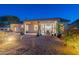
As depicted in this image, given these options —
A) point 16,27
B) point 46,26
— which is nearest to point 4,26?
point 16,27

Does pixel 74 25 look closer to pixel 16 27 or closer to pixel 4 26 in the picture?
pixel 16 27

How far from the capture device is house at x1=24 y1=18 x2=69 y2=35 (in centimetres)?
267

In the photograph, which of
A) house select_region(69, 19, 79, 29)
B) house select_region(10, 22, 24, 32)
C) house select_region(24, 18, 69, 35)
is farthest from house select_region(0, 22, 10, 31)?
house select_region(69, 19, 79, 29)

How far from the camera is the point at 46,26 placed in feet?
8.88

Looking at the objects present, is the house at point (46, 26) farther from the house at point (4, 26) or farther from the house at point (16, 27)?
the house at point (4, 26)

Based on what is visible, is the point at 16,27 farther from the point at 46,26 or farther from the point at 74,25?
the point at 74,25

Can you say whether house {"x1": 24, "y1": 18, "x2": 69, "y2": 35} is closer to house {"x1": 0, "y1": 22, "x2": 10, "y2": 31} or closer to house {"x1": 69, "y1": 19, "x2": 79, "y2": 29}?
house {"x1": 69, "y1": 19, "x2": 79, "y2": 29}

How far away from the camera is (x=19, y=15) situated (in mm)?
2678

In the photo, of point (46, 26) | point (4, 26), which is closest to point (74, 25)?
point (46, 26)

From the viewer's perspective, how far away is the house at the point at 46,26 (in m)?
2.67
